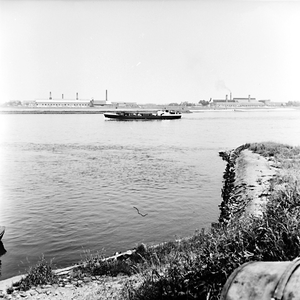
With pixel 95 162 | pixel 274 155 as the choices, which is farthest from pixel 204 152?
pixel 274 155

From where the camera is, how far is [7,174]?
2291cm

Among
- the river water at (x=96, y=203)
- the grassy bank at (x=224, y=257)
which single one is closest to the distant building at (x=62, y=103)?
the river water at (x=96, y=203)

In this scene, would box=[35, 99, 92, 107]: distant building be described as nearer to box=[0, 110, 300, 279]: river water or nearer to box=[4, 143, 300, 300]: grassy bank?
box=[0, 110, 300, 279]: river water

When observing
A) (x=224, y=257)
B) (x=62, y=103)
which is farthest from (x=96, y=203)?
(x=62, y=103)

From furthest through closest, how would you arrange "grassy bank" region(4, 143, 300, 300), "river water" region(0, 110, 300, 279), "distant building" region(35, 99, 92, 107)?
"distant building" region(35, 99, 92, 107) → "river water" region(0, 110, 300, 279) → "grassy bank" region(4, 143, 300, 300)

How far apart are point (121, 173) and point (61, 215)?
873 centimetres

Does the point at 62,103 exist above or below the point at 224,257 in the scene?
above

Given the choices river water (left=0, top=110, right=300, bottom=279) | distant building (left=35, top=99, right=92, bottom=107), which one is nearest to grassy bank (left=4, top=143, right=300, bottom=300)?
river water (left=0, top=110, right=300, bottom=279)

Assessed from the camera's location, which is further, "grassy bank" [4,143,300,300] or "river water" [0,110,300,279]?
"river water" [0,110,300,279]

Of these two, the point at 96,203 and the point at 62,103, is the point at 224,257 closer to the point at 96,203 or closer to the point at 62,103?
the point at 96,203

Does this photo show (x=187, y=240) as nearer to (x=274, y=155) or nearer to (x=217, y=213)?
(x=217, y=213)

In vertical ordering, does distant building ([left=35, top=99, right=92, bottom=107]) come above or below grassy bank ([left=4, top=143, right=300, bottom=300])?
above

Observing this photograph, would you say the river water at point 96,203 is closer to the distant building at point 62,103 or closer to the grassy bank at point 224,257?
the grassy bank at point 224,257

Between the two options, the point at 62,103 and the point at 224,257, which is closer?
the point at 224,257
